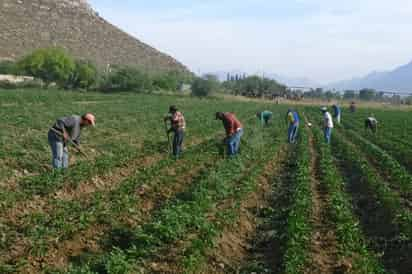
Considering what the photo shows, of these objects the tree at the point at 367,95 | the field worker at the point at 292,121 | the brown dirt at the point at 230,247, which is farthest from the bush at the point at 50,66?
the tree at the point at 367,95

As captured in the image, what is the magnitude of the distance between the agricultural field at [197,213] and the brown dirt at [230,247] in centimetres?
2

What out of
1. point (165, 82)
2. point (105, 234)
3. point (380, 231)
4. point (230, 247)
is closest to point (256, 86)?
point (165, 82)

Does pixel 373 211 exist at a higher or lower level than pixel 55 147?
lower

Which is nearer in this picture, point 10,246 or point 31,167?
point 10,246

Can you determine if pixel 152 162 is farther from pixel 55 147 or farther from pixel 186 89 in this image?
pixel 186 89

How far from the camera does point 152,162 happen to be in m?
16.1

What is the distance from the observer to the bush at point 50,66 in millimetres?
73812

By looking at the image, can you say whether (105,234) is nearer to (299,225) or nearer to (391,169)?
(299,225)

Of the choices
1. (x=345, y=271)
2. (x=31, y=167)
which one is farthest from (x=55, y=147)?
(x=345, y=271)

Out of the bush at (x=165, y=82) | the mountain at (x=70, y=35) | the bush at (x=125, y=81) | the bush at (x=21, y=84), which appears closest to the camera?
the bush at (x=21, y=84)

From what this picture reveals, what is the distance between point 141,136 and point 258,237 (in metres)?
13.5

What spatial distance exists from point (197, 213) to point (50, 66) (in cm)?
6872

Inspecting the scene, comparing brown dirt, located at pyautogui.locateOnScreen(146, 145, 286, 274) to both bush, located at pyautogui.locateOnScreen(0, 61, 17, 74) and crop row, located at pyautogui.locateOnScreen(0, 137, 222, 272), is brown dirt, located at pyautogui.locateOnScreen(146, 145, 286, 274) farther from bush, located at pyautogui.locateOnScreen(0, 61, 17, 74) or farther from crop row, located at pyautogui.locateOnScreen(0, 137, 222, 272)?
bush, located at pyautogui.locateOnScreen(0, 61, 17, 74)

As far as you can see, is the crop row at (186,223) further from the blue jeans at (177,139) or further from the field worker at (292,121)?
the field worker at (292,121)
